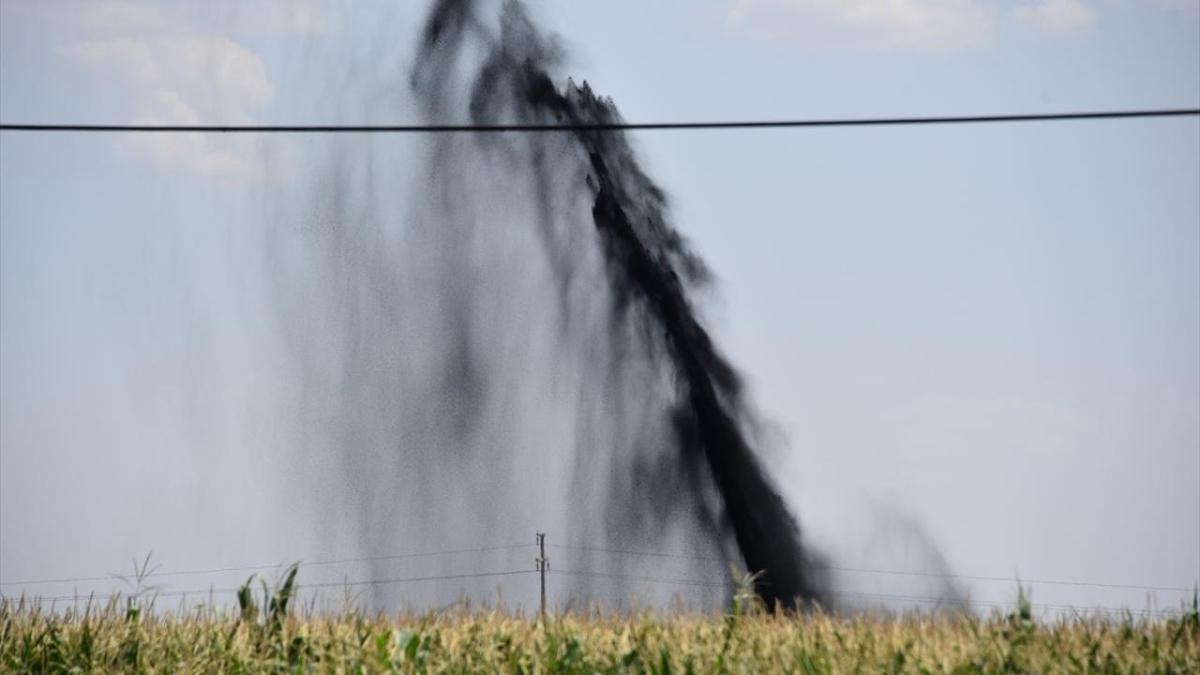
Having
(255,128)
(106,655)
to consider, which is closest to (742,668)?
(106,655)

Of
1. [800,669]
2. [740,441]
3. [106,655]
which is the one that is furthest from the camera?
[740,441]

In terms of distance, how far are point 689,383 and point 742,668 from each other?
35.7 meters

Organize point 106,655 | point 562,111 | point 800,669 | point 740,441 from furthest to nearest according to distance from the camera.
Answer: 1. point 740,441
2. point 562,111
3. point 106,655
4. point 800,669

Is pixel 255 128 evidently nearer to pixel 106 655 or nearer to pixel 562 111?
pixel 106 655

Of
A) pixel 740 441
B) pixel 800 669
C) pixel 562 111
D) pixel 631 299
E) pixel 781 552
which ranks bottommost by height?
pixel 800 669

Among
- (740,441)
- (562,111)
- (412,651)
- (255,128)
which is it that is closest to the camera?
(412,651)

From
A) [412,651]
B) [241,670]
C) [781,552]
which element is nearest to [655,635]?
[412,651]

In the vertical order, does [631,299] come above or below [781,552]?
above

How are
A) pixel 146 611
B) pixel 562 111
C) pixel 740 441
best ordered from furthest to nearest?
1. pixel 740 441
2. pixel 562 111
3. pixel 146 611

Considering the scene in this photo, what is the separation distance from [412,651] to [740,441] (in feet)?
119

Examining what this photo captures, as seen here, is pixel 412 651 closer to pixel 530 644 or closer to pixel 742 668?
pixel 530 644

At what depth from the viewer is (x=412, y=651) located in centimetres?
1973

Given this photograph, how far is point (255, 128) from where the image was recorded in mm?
26672

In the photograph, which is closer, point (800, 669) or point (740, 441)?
point (800, 669)
